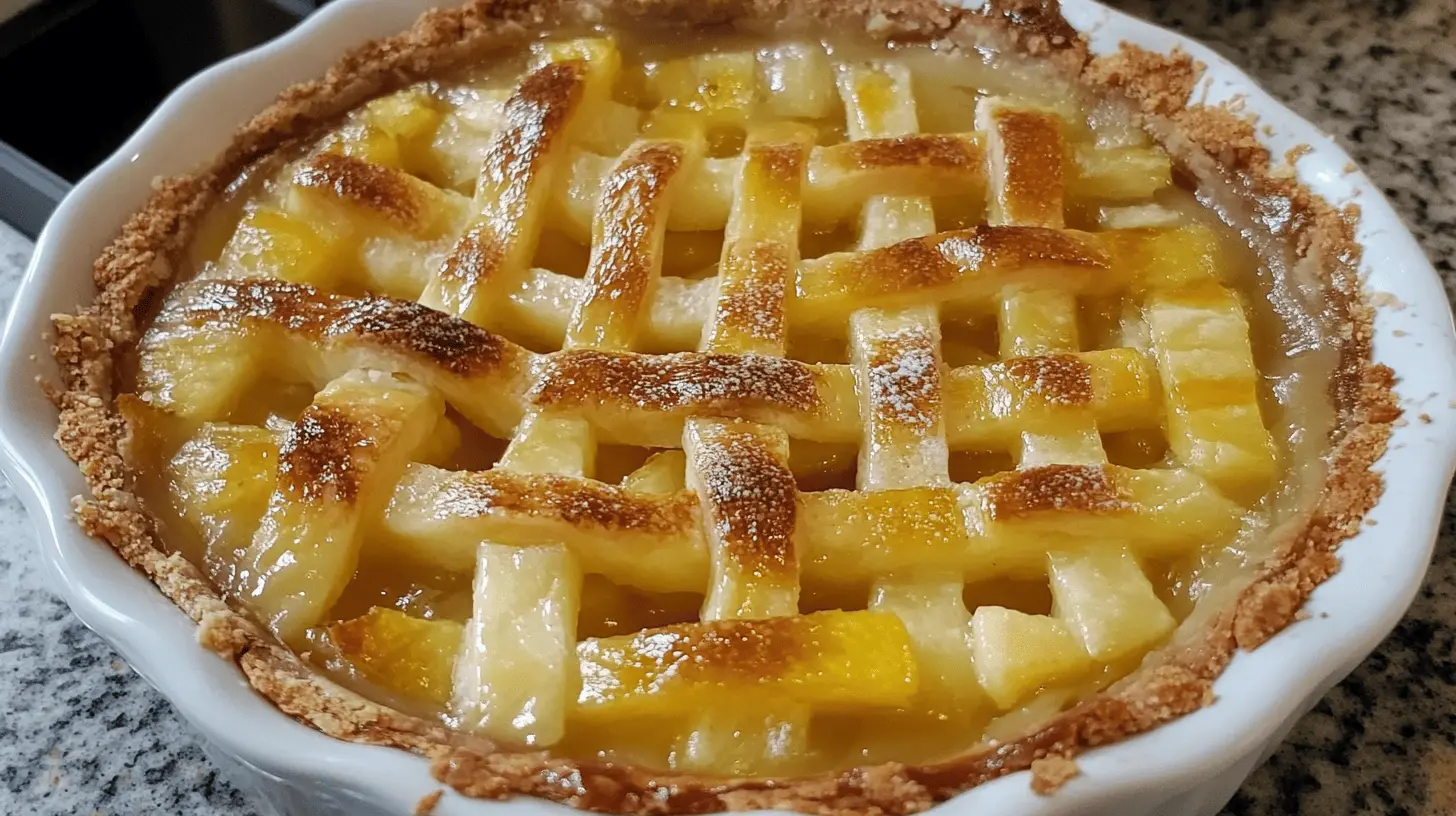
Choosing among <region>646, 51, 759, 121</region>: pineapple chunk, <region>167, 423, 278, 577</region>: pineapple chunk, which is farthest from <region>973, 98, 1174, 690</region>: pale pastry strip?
<region>167, 423, 278, 577</region>: pineapple chunk

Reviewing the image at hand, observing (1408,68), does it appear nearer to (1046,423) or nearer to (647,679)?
(1046,423)

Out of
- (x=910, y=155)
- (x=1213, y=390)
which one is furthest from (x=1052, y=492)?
(x=910, y=155)

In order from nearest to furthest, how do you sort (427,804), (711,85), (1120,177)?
(427,804), (1120,177), (711,85)

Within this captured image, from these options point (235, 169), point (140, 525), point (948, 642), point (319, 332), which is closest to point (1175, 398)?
point (948, 642)

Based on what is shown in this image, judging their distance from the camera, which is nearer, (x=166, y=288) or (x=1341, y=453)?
(x=1341, y=453)

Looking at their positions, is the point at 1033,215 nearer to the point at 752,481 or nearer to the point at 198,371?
the point at 752,481

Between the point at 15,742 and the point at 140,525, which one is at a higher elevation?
the point at 140,525

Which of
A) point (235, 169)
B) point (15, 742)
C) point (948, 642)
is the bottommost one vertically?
point (15, 742)

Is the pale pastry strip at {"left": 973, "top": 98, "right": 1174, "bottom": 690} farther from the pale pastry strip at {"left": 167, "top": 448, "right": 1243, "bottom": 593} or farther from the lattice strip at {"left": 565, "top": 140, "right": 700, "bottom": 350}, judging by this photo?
the lattice strip at {"left": 565, "top": 140, "right": 700, "bottom": 350}

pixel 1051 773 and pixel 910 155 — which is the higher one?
pixel 910 155
